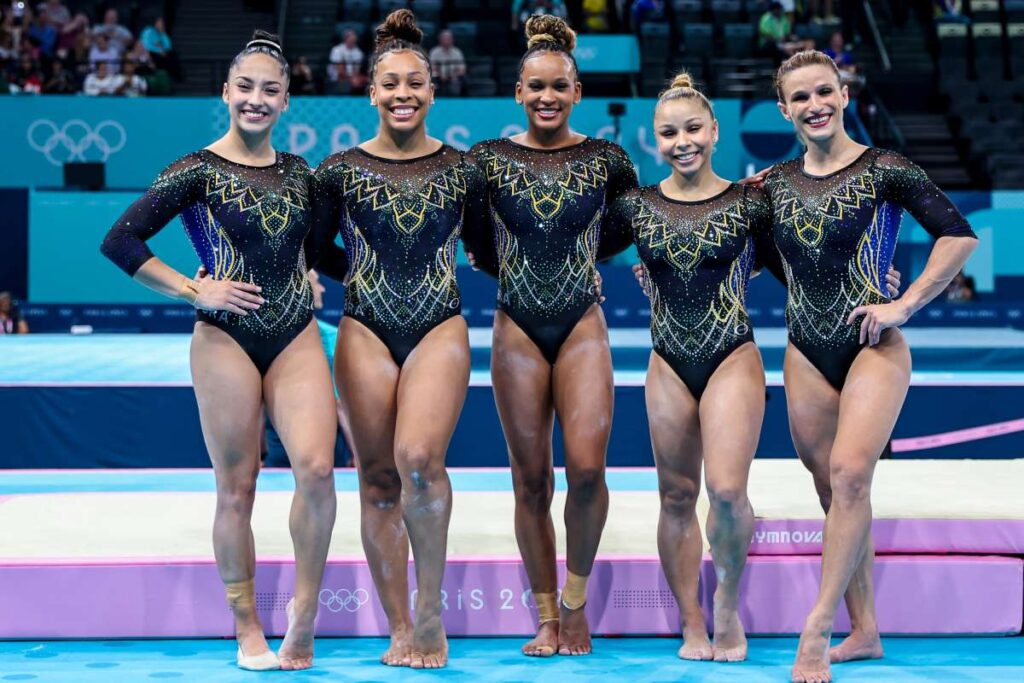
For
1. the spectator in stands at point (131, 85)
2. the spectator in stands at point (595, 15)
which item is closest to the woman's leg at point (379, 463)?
the spectator in stands at point (131, 85)

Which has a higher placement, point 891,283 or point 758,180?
point 758,180

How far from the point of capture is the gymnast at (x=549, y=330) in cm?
363

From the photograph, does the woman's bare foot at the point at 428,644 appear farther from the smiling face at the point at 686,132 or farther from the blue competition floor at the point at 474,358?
the blue competition floor at the point at 474,358

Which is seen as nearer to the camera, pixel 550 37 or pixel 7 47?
pixel 550 37

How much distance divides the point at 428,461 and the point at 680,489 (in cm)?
79

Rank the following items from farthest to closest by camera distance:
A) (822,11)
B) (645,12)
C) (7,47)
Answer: (822,11)
(645,12)
(7,47)

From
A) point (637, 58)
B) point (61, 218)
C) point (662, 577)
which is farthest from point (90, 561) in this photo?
point (637, 58)

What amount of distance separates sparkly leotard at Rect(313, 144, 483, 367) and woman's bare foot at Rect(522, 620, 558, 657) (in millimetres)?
965

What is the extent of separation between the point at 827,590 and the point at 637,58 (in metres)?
10.1

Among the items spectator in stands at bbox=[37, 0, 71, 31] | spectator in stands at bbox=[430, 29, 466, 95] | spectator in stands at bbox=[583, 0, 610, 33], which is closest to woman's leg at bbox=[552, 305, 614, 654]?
spectator in stands at bbox=[430, 29, 466, 95]

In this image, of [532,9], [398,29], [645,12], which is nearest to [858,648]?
[398,29]

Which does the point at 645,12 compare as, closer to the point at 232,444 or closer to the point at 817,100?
the point at 817,100

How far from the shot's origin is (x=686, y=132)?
3.59 meters

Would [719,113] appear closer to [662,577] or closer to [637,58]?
[637,58]
